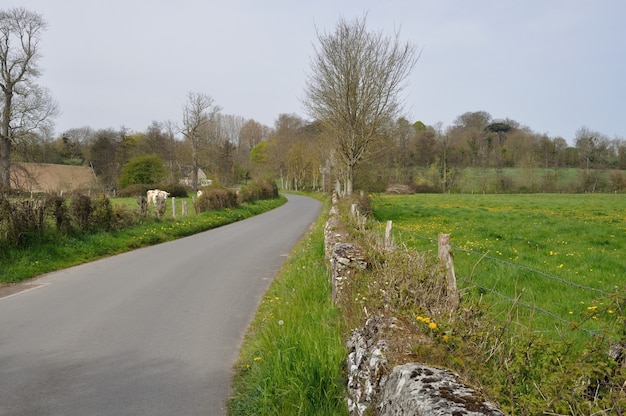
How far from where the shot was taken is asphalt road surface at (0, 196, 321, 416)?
15.3 feet

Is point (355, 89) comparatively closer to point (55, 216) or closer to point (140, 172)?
point (55, 216)

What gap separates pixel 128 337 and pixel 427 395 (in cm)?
538

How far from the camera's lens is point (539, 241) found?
1374cm

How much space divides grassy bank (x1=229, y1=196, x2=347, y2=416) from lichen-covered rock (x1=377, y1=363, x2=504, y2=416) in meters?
1.41

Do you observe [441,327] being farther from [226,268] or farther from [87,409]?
[226,268]

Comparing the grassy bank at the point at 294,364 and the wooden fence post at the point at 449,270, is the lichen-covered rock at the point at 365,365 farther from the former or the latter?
the wooden fence post at the point at 449,270

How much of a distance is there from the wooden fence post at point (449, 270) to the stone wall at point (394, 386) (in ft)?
2.84

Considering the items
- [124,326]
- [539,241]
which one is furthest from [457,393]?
[539,241]

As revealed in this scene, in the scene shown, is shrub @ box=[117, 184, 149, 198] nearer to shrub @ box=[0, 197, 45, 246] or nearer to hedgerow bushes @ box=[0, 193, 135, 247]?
hedgerow bushes @ box=[0, 193, 135, 247]

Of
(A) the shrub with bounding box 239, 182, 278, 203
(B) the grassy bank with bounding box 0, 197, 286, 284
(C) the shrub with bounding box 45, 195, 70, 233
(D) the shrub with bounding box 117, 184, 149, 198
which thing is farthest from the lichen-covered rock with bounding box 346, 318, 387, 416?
(D) the shrub with bounding box 117, 184, 149, 198

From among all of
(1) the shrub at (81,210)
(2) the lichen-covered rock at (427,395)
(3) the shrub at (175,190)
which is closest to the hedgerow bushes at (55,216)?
(1) the shrub at (81,210)

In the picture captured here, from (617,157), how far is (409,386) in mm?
83285

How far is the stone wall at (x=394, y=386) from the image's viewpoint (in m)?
2.11

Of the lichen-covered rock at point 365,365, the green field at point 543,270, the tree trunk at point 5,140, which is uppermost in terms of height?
the tree trunk at point 5,140
